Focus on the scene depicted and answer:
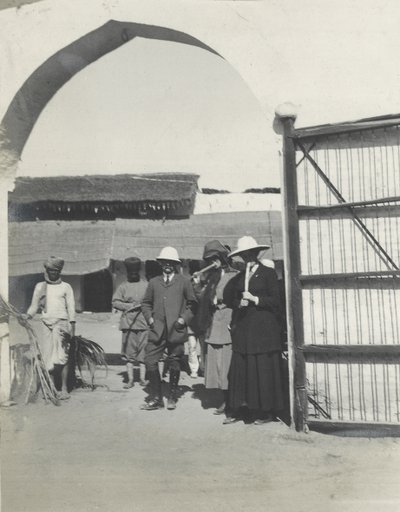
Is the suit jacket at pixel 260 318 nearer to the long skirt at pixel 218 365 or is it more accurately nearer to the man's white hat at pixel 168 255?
the long skirt at pixel 218 365

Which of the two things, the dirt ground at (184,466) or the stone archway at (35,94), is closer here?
the dirt ground at (184,466)

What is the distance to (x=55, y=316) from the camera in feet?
19.8

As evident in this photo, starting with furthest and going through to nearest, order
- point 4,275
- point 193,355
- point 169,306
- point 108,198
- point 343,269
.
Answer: point 108,198
point 193,355
point 169,306
point 4,275
point 343,269

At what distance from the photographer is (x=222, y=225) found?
593 inches

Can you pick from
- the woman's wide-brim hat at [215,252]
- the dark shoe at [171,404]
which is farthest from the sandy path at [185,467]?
the woman's wide-brim hat at [215,252]

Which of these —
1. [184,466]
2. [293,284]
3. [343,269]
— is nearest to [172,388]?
[184,466]

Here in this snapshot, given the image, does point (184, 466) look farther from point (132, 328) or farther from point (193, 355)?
point (193, 355)

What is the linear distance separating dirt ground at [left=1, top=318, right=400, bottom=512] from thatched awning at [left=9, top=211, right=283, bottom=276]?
9.58 meters

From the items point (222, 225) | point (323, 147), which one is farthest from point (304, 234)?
point (222, 225)

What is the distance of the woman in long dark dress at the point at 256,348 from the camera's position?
15.9 ft

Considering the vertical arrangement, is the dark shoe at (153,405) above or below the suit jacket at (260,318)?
below

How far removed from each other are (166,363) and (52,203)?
11.1 m

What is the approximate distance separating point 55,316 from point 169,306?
1.37 m

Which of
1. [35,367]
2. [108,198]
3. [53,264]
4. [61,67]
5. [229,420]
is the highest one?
[108,198]
